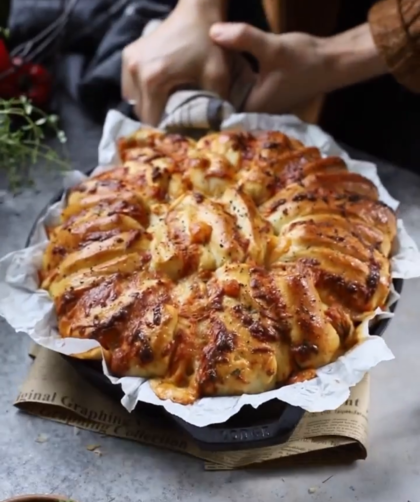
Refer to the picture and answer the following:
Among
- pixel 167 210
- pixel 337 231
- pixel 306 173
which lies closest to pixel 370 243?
pixel 337 231

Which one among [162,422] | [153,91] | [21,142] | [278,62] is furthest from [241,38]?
[162,422]

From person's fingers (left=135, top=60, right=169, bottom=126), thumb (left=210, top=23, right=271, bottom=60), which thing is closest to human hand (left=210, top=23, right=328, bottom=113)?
thumb (left=210, top=23, right=271, bottom=60)

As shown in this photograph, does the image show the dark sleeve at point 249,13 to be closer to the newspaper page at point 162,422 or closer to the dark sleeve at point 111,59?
the dark sleeve at point 111,59

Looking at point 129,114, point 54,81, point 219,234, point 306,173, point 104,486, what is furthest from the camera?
point 54,81

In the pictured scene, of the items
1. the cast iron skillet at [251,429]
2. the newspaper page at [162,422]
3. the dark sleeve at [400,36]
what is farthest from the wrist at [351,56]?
the cast iron skillet at [251,429]

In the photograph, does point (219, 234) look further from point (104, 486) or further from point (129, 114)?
point (129, 114)

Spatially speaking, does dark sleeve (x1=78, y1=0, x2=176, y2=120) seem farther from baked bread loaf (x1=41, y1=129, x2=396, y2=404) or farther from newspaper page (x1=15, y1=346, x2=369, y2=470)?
newspaper page (x1=15, y1=346, x2=369, y2=470)
